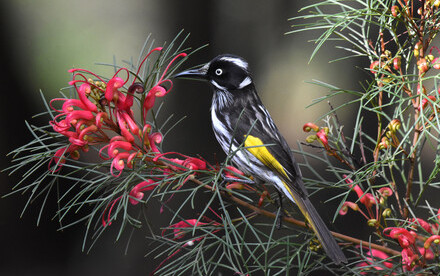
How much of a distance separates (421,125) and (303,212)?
20cm

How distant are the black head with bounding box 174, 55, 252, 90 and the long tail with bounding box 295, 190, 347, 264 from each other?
10.5 inches

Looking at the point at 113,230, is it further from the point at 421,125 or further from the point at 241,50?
the point at 421,125

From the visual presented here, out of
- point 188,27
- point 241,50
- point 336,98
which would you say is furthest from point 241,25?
point 336,98

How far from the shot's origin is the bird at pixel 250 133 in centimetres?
87

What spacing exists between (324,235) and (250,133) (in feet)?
0.77

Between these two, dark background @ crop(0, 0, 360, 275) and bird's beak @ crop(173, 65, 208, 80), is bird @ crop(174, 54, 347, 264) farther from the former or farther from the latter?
dark background @ crop(0, 0, 360, 275)

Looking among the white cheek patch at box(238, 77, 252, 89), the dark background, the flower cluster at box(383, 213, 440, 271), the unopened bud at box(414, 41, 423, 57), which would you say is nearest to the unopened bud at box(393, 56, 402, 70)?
the unopened bud at box(414, 41, 423, 57)

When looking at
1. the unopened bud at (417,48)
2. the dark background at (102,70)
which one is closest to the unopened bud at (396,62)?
the unopened bud at (417,48)

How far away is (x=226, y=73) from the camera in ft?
3.31

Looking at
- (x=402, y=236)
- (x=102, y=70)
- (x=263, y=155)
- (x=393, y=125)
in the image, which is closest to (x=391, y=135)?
(x=393, y=125)

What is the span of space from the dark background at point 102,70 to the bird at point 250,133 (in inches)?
33.5

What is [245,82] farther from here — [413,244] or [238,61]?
[413,244]

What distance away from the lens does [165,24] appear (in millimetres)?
1914

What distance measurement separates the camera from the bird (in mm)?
867
